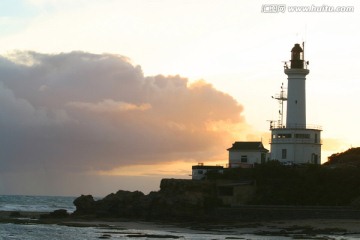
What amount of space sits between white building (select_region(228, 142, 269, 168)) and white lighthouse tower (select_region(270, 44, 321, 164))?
1697 mm

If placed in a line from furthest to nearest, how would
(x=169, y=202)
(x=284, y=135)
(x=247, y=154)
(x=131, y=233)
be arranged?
(x=247, y=154)
(x=284, y=135)
(x=169, y=202)
(x=131, y=233)

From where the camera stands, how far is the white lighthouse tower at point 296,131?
246ft

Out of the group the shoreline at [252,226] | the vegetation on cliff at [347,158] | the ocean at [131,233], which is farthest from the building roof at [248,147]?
the ocean at [131,233]

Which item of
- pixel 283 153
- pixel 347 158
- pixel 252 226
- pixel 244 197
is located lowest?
pixel 252 226

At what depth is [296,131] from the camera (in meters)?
74.8

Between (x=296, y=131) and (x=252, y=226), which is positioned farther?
(x=296, y=131)

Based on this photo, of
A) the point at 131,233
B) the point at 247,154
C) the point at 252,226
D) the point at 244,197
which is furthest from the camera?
the point at 247,154

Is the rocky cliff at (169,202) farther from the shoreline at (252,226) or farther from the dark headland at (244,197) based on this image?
the shoreline at (252,226)

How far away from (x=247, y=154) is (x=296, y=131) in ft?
19.2

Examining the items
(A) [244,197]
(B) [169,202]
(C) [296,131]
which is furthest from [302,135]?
(B) [169,202]

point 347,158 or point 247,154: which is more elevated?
point 347,158

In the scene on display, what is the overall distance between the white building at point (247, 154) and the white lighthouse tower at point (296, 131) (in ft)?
5.57

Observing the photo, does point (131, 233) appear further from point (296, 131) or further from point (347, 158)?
point (347, 158)

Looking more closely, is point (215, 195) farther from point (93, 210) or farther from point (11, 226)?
point (11, 226)
